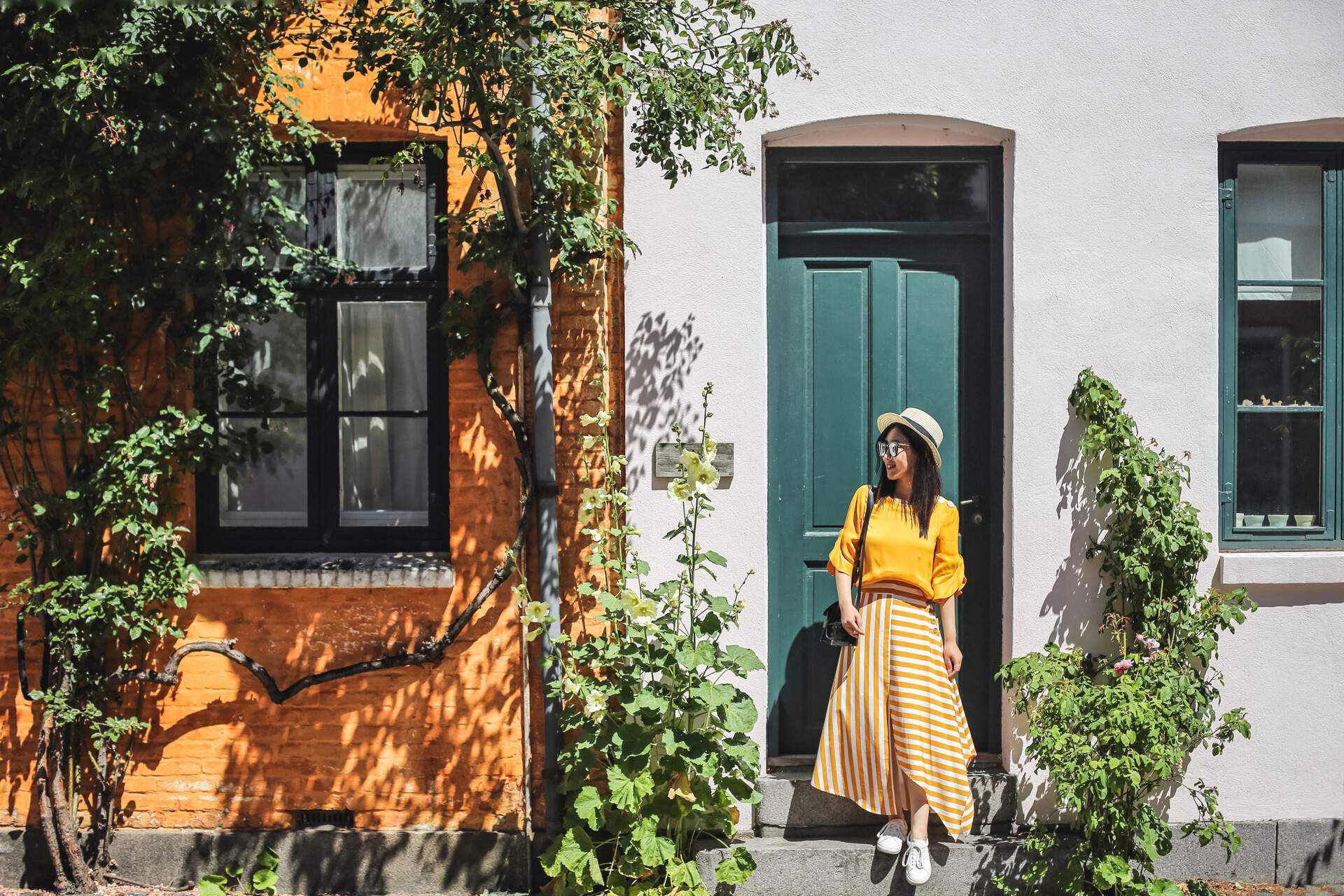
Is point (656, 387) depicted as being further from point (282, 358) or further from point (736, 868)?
point (736, 868)

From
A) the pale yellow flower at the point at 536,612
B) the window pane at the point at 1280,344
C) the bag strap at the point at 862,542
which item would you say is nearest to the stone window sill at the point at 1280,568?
the window pane at the point at 1280,344

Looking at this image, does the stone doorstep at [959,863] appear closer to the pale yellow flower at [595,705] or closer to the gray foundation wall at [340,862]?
the pale yellow flower at [595,705]

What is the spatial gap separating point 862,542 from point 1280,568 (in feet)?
6.34

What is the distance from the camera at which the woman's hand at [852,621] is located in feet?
14.6

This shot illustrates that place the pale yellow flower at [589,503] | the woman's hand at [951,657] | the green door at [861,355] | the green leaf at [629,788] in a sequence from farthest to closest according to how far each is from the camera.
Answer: the green door at [861,355]
the woman's hand at [951,657]
the pale yellow flower at [589,503]
the green leaf at [629,788]

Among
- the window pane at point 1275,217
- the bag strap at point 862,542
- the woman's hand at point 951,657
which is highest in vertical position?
the window pane at point 1275,217

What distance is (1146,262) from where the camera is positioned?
188 inches

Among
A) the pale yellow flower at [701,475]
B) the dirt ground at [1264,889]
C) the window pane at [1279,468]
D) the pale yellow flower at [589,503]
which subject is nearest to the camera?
the pale yellow flower at [701,475]

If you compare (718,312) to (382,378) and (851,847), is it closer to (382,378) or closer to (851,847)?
(382,378)

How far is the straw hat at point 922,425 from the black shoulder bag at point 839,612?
0.98 feet

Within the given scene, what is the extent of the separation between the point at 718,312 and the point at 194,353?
2.28 meters

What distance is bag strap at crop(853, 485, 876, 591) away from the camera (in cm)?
446

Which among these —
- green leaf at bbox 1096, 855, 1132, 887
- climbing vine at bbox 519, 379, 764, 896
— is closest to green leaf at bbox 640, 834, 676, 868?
climbing vine at bbox 519, 379, 764, 896

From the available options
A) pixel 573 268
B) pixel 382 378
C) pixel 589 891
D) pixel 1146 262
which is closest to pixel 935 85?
pixel 1146 262
